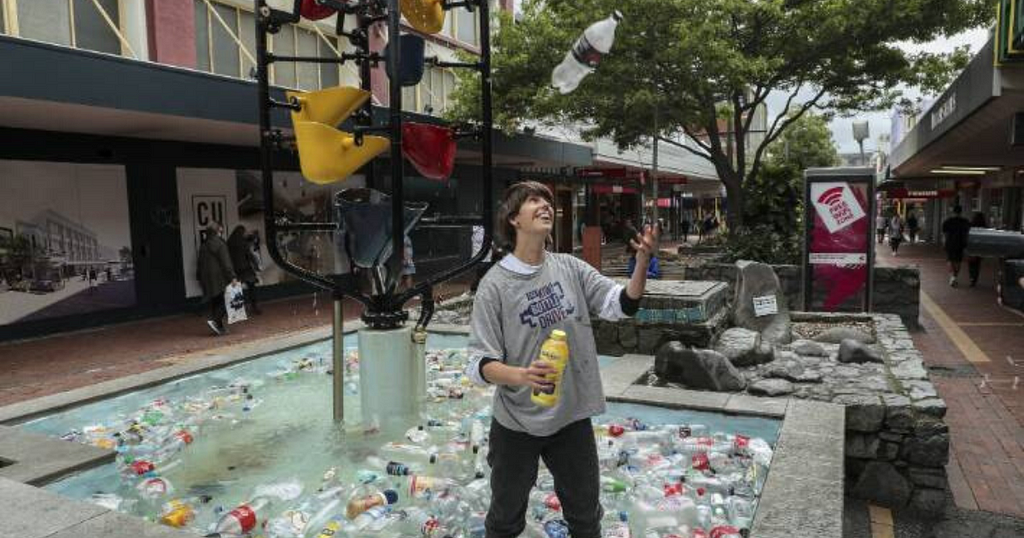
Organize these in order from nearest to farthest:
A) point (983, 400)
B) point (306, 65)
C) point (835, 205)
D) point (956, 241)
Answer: point (983, 400) → point (835, 205) → point (306, 65) → point (956, 241)

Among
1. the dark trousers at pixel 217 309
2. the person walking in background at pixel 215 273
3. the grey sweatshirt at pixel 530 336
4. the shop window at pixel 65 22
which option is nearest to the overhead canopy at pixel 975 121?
the grey sweatshirt at pixel 530 336

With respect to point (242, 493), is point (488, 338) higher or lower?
higher

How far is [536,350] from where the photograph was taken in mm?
2881

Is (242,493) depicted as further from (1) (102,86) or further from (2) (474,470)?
(1) (102,86)

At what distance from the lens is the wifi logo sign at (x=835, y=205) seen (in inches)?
391

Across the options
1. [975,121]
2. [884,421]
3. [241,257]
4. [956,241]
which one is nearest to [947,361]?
[884,421]

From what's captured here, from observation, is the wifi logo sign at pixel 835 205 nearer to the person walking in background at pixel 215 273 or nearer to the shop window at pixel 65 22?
the person walking in background at pixel 215 273

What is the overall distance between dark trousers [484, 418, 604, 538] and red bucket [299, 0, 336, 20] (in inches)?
145

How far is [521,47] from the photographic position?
17203 mm

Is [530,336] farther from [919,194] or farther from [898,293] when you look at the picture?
[919,194]

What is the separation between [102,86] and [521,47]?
10102mm

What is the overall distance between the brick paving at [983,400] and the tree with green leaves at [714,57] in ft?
17.9

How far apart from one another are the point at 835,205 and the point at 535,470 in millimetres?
8452

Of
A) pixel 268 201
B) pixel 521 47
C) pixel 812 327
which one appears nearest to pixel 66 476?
pixel 268 201
